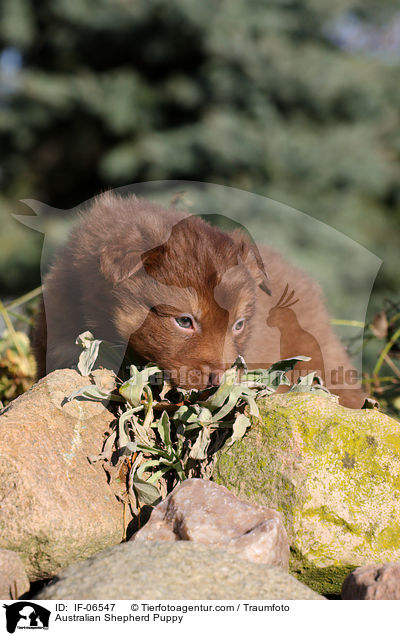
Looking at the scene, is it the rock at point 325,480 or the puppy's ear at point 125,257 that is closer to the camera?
the rock at point 325,480

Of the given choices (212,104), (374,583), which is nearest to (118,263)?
(374,583)

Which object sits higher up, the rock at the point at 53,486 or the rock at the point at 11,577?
the rock at the point at 53,486

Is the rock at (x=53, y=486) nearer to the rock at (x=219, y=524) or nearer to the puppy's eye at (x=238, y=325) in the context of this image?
the rock at (x=219, y=524)

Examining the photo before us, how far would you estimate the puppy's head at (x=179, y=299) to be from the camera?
2637mm

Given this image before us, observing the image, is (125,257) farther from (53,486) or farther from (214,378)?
(53,486)

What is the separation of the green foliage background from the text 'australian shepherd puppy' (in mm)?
3631

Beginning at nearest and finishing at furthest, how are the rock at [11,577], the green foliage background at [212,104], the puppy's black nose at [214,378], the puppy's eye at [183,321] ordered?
the rock at [11,577]
the puppy's black nose at [214,378]
the puppy's eye at [183,321]
the green foliage background at [212,104]

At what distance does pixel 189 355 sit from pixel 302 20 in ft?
20.1
